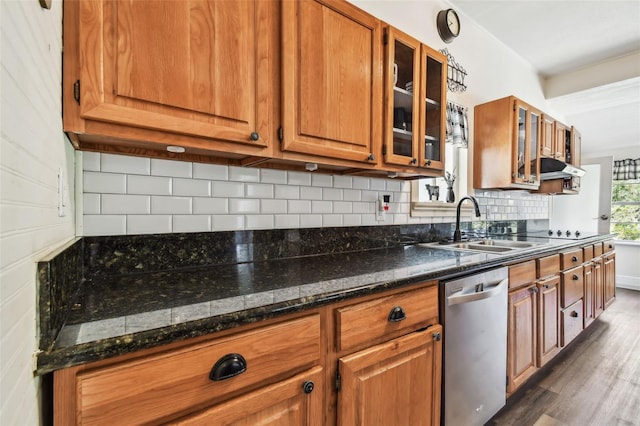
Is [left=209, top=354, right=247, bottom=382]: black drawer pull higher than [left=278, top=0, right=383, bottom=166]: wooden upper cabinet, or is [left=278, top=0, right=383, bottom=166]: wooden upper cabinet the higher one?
[left=278, top=0, right=383, bottom=166]: wooden upper cabinet

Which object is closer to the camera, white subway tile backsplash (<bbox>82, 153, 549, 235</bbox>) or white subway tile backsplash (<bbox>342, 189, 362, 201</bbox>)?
white subway tile backsplash (<bbox>82, 153, 549, 235</bbox>)

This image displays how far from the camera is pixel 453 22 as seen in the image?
8.05 ft

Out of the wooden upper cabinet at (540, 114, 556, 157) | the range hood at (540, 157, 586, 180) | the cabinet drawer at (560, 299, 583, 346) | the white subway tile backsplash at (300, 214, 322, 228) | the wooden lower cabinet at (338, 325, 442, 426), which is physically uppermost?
the wooden upper cabinet at (540, 114, 556, 157)

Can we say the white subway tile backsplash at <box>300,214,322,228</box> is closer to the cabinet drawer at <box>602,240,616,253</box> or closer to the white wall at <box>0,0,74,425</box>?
the white wall at <box>0,0,74,425</box>

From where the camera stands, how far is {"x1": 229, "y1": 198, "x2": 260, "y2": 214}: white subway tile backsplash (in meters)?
1.42

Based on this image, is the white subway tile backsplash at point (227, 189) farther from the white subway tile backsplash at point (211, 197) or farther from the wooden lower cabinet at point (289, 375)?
the wooden lower cabinet at point (289, 375)

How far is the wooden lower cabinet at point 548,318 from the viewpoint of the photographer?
1.99m

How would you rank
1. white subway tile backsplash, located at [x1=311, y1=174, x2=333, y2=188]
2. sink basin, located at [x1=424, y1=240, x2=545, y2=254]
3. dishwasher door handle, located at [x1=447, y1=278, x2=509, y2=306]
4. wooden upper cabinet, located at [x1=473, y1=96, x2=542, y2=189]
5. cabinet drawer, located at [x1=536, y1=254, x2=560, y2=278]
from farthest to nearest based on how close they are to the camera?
wooden upper cabinet, located at [x1=473, y1=96, x2=542, y2=189] < sink basin, located at [x1=424, y1=240, x2=545, y2=254] < cabinet drawer, located at [x1=536, y1=254, x2=560, y2=278] < white subway tile backsplash, located at [x1=311, y1=174, x2=333, y2=188] < dishwasher door handle, located at [x1=447, y1=278, x2=509, y2=306]

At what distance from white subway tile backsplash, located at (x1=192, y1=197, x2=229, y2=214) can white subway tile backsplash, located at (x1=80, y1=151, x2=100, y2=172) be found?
36cm

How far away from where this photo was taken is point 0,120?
0.44 m

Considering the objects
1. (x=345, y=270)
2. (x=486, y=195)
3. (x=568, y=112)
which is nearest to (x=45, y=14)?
(x=345, y=270)

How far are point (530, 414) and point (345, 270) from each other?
4.97 ft

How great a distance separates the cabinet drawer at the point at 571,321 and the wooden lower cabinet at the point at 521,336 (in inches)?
21.6

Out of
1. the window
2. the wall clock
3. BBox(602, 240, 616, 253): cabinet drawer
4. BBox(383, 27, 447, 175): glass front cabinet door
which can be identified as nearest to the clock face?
the wall clock
